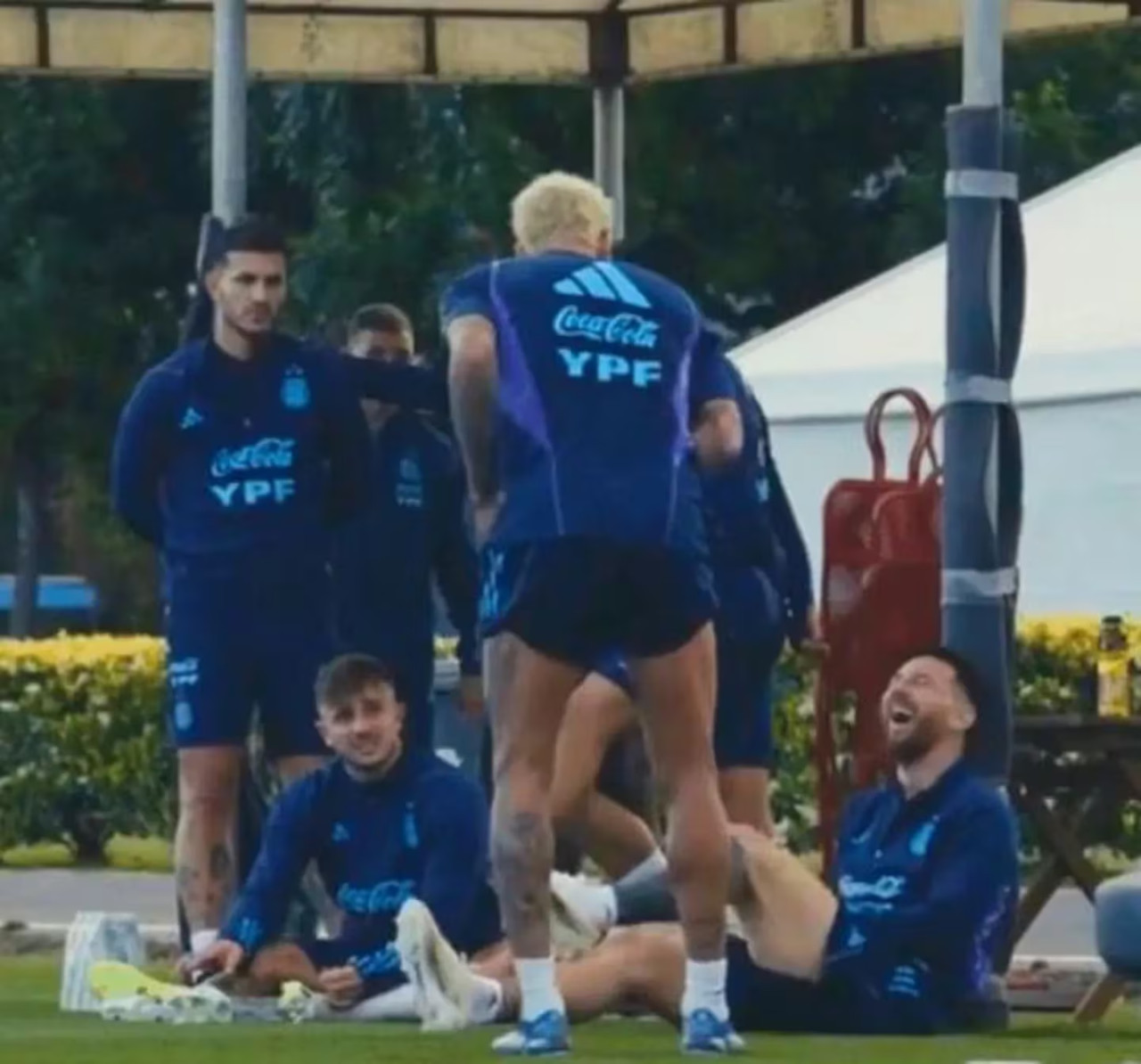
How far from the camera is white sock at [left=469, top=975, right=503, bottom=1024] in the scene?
10117 millimetres

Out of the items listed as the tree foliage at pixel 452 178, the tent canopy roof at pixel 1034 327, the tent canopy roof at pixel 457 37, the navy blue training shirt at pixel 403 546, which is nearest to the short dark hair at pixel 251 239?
the navy blue training shirt at pixel 403 546

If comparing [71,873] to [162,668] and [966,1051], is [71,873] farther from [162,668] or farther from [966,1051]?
[966,1051]

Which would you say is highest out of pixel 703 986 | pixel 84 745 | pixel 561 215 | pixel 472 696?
pixel 561 215

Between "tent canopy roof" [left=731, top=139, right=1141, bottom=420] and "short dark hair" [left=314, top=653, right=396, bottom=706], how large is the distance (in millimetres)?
6089

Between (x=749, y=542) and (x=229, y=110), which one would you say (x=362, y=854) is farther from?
(x=229, y=110)

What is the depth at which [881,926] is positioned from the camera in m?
10.2

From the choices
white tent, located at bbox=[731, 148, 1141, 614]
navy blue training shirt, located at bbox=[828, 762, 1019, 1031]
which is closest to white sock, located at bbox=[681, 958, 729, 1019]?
navy blue training shirt, located at bbox=[828, 762, 1019, 1031]

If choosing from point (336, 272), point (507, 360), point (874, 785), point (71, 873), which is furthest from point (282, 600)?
point (336, 272)

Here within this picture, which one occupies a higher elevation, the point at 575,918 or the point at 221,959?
the point at 575,918

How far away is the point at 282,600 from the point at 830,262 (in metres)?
18.7

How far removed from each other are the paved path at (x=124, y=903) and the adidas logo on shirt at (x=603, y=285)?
653 centimetres

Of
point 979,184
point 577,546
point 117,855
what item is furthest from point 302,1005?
point 117,855

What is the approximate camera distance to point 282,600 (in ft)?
38.4

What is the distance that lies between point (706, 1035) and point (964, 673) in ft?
4.95
